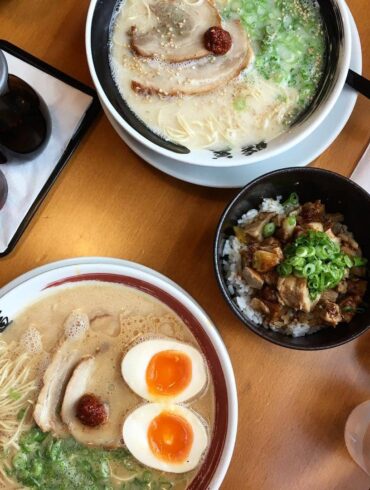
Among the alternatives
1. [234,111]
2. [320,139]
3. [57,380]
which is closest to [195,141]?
[234,111]

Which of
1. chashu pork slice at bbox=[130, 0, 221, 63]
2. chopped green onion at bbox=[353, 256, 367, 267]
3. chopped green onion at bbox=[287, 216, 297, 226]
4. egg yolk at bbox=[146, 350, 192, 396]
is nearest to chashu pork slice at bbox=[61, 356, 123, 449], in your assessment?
egg yolk at bbox=[146, 350, 192, 396]

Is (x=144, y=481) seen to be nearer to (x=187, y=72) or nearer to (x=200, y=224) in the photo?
(x=200, y=224)

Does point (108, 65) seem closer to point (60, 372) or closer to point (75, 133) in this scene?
point (75, 133)

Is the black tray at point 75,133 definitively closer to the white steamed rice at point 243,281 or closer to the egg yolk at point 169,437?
the white steamed rice at point 243,281

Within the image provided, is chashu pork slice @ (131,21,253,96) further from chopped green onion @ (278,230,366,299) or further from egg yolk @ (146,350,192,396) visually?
egg yolk @ (146,350,192,396)

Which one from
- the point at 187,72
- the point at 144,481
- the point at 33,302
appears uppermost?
the point at 187,72

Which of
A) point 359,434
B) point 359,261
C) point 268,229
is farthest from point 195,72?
point 359,434

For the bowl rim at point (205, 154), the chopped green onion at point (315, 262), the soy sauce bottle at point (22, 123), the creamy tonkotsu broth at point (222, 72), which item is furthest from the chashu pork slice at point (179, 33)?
the chopped green onion at point (315, 262)
